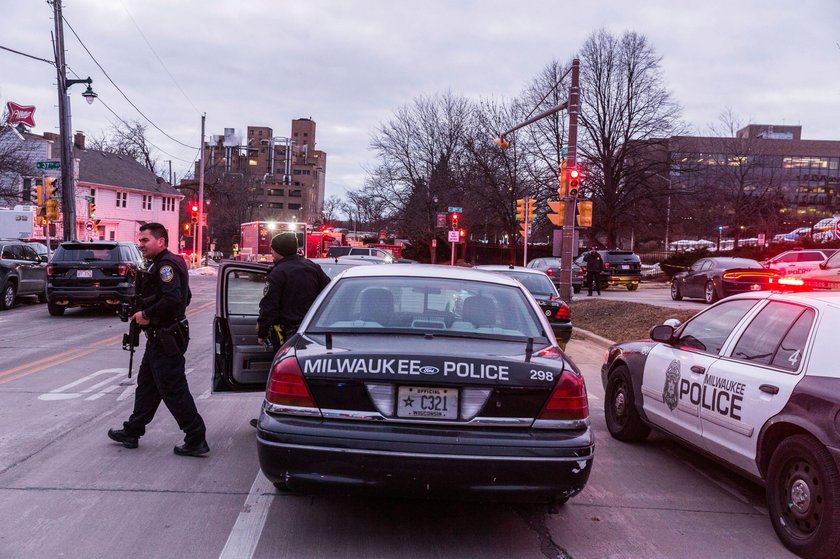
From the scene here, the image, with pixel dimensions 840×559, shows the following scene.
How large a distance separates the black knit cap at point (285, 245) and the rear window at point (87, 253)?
1134 centimetres

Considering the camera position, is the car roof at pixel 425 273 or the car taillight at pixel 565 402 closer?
the car taillight at pixel 565 402

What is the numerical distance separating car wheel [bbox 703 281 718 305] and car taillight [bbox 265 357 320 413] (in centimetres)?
1988

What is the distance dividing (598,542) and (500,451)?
972 mm

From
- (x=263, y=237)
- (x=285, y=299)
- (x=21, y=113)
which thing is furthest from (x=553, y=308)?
(x=21, y=113)

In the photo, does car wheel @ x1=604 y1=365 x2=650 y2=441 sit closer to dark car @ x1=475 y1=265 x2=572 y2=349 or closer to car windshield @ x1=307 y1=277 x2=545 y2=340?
car windshield @ x1=307 y1=277 x2=545 y2=340

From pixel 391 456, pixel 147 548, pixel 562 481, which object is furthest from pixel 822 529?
pixel 147 548

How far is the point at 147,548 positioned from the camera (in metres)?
3.84

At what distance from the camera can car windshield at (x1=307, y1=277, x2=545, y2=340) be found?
173 inches

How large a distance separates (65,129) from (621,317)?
738 inches

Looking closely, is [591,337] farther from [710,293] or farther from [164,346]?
[164,346]

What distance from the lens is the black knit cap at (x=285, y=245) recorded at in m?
6.30

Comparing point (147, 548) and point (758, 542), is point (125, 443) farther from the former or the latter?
point (758, 542)

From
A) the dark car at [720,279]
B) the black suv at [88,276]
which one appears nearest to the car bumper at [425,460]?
the black suv at [88,276]

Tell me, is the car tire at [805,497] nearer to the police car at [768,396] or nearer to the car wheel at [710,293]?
the police car at [768,396]
